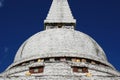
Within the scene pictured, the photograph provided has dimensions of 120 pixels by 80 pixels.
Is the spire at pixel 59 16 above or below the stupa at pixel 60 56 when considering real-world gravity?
above

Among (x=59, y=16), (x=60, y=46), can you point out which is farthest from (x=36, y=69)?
(x=59, y=16)

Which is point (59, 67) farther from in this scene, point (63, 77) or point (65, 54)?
point (65, 54)

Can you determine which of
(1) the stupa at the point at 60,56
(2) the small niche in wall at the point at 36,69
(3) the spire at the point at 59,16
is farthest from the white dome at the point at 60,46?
(3) the spire at the point at 59,16

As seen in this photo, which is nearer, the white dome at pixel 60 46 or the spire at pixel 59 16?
the white dome at pixel 60 46

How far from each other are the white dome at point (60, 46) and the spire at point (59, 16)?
6.29 metres

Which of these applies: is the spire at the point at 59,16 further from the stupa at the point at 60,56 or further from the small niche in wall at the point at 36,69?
the small niche in wall at the point at 36,69

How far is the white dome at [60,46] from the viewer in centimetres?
5038

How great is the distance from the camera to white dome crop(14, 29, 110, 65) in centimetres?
5038

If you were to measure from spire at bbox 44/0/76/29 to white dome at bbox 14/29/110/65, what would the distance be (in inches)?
248

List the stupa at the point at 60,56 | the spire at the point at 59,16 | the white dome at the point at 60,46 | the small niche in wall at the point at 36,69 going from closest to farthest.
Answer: the stupa at the point at 60,56, the small niche in wall at the point at 36,69, the white dome at the point at 60,46, the spire at the point at 59,16

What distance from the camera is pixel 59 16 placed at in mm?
63812

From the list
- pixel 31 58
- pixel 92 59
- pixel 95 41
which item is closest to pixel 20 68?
pixel 31 58

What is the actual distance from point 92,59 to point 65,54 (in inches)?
149

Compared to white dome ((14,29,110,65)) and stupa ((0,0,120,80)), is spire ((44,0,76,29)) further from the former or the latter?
white dome ((14,29,110,65))
